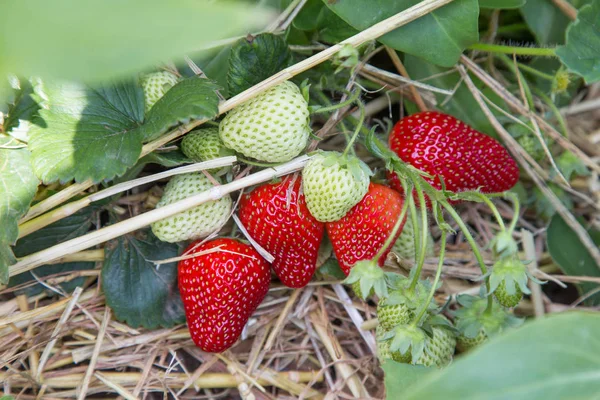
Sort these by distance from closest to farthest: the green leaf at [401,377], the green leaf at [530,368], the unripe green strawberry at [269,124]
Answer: the green leaf at [530,368] < the green leaf at [401,377] < the unripe green strawberry at [269,124]

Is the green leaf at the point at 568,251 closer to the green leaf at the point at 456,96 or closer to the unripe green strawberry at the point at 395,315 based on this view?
the green leaf at the point at 456,96

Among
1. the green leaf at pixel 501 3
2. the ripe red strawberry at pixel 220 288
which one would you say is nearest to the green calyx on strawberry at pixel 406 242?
the ripe red strawberry at pixel 220 288

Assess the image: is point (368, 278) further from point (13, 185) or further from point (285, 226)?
point (13, 185)

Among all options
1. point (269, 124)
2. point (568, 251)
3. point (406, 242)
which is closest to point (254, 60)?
point (269, 124)

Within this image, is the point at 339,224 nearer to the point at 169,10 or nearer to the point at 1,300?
the point at 1,300

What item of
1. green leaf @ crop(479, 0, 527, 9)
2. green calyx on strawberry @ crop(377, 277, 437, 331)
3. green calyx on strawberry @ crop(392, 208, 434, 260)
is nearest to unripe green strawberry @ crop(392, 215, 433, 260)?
green calyx on strawberry @ crop(392, 208, 434, 260)

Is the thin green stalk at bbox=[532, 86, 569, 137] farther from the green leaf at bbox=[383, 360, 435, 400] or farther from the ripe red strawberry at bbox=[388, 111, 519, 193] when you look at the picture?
the green leaf at bbox=[383, 360, 435, 400]
